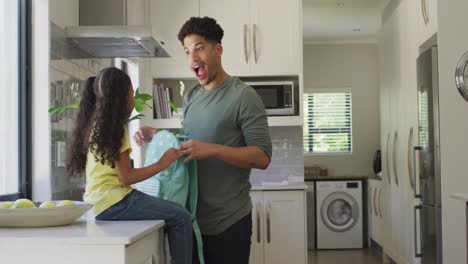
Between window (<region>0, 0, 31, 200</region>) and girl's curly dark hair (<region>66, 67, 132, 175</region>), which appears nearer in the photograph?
girl's curly dark hair (<region>66, 67, 132, 175</region>)

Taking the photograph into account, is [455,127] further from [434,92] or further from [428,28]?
[428,28]

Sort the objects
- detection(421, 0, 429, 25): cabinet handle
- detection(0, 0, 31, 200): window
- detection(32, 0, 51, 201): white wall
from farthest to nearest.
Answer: detection(421, 0, 429, 25): cabinet handle < detection(32, 0, 51, 201): white wall < detection(0, 0, 31, 200): window

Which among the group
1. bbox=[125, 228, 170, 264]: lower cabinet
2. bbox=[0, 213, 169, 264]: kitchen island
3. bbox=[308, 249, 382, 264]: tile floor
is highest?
bbox=[0, 213, 169, 264]: kitchen island

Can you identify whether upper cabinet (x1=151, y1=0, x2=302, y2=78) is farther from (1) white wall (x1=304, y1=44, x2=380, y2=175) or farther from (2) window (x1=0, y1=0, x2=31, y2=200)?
(1) white wall (x1=304, y1=44, x2=380, y2=175)

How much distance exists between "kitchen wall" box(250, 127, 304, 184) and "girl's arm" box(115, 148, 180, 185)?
3.29m

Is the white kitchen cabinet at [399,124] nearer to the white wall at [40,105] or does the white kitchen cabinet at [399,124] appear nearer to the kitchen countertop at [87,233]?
the white wall at [40,105]

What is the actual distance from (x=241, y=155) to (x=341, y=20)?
5.77 m

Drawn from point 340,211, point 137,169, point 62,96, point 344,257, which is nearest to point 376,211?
point 344,257

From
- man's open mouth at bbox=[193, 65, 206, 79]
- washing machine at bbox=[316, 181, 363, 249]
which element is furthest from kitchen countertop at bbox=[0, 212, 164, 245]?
washing machine at bbox=[316, 181, 363, 249]

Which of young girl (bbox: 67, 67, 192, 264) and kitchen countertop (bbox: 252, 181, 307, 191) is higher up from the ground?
young girl (bbox: 67, 67, 192, 264)

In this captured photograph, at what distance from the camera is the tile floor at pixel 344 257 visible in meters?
6.63

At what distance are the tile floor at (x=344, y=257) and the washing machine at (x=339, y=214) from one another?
7.2 inches

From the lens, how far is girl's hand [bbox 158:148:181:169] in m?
2.00

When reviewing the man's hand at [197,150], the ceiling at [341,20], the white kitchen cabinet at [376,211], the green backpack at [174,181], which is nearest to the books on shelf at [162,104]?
the ceiling at [341,20]
